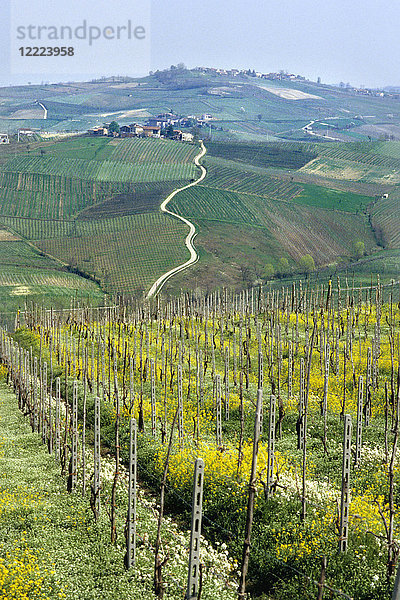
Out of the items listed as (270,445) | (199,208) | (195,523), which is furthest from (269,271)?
(195,523)

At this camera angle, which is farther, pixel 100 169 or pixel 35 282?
pixel 100 169

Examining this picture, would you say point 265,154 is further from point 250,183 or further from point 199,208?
point 199,208

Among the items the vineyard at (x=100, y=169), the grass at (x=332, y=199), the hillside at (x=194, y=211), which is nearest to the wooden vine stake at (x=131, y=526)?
the hillside at (x=194, y=211)

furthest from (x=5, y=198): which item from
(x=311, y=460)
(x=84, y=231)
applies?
(x=311, y=460)

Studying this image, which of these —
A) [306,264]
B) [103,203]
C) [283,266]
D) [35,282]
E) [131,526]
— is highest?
Result: [103,203]

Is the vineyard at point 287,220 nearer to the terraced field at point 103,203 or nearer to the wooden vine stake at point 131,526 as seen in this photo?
the terraced field at point 103,203

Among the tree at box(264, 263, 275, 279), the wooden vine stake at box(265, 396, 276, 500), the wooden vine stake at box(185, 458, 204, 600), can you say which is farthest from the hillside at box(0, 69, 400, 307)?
the wooden vine stake at box(185, 458, 204, 600)

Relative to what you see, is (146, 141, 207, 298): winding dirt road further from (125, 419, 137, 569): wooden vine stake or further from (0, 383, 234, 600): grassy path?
(125, 419, 137, 569): wooden vine stake

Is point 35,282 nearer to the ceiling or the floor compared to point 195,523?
nearer to the floor

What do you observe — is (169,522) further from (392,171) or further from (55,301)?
(392,171)
